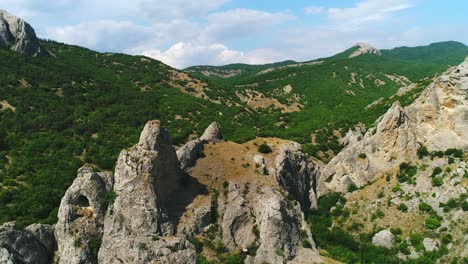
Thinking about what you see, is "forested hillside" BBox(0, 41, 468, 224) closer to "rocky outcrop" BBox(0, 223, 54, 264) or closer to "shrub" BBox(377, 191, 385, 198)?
"rocky outcrop" BBox(0, 223, 54, 264)

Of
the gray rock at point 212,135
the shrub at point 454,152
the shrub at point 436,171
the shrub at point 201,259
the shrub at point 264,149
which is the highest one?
the gray rock at point 212,135

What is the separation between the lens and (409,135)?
71.6 meters

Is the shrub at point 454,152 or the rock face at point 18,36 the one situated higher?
the rock face at point 18,36

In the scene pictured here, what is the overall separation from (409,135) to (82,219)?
52296mm

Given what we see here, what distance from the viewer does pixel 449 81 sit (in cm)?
6944

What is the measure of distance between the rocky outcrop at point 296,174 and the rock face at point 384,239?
12943 millimetres

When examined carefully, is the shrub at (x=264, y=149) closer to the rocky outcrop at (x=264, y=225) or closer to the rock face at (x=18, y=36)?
the rocky outcrop at (x=264, y=225)

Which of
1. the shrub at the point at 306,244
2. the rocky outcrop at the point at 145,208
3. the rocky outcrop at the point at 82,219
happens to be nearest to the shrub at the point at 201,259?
the rocky outcrop at the point at 145,208

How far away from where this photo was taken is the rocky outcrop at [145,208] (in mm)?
45169

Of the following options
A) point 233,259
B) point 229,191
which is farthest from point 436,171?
point 233,259

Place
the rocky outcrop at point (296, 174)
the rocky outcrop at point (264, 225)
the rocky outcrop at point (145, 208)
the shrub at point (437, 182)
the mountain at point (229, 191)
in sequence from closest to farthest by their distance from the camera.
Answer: the rocky outcrop at point (145, 208), the mountain at point (229, 191), the rocky outcrop at point (264, 225), the shrub at point (437, 182), the rocky outcrop at point (296, 174)

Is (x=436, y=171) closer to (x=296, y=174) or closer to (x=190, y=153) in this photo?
(x=296, y=174)

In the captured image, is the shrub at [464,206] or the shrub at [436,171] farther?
the shrub at [436,171]

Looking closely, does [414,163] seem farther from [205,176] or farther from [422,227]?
[205,176]
